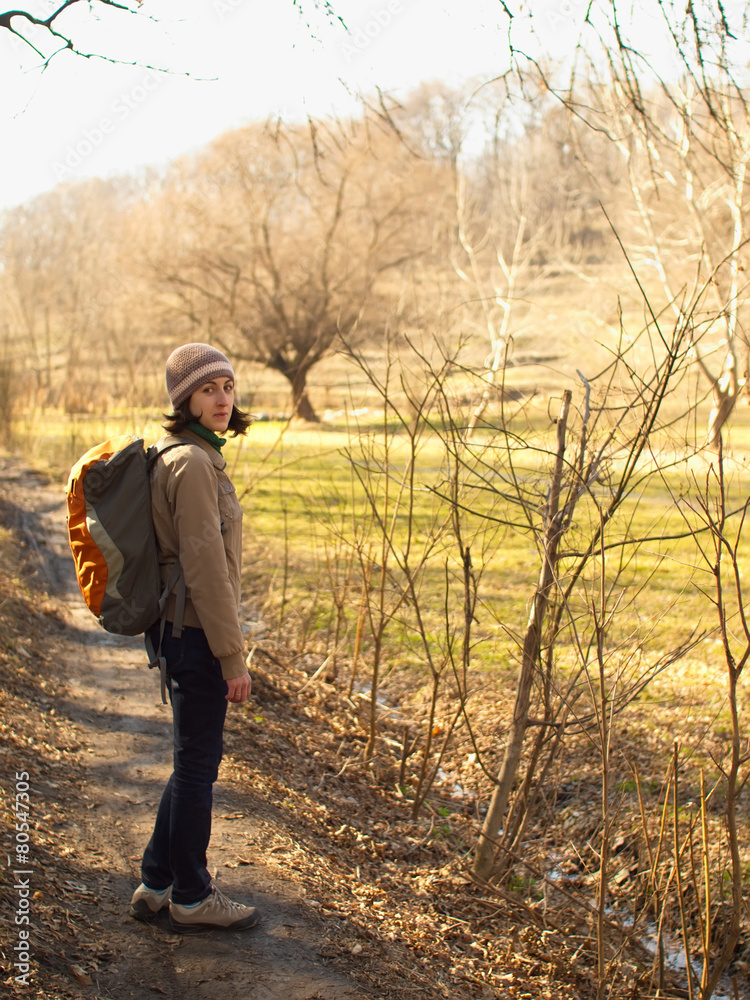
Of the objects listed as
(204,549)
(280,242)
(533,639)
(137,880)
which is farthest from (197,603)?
(280,242)

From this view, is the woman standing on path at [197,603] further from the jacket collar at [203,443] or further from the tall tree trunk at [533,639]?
the tall tree trunk at [533,639]

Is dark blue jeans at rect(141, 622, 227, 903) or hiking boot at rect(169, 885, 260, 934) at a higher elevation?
dark blue jeans at rect(141, 622, 227, 903)

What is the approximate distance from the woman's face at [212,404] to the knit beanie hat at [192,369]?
17mm

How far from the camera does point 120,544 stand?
7.92ft

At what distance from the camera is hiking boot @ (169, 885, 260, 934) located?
262 cm

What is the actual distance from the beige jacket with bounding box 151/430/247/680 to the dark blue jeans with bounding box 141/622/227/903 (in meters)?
0.07

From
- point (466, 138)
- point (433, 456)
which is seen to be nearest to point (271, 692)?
point (433, 456)

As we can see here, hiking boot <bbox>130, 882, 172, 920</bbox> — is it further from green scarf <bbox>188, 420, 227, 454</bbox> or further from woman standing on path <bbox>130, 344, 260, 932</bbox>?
green scarf <bbox>188, 420, 227, 454</bbox>

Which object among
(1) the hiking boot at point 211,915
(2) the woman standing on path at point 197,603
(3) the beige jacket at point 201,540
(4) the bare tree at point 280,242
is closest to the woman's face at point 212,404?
(2) the woman standing on path at point 197,603

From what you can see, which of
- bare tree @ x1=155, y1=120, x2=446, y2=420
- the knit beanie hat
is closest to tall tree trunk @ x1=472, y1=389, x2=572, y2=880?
the knit beanie hat

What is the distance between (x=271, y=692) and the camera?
5.42 meters

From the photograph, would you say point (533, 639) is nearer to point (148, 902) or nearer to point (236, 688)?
point (236, 688)

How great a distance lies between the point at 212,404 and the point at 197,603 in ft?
1.96

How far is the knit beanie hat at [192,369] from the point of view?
8.17 ft
